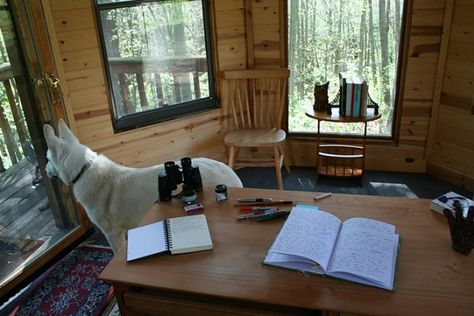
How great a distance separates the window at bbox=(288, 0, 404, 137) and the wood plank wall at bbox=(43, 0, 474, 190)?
0.12m

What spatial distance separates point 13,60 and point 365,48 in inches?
102

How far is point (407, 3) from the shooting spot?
2.97 metres

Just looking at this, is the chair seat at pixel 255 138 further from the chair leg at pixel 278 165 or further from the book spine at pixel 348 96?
the book spine at pixel 348 96

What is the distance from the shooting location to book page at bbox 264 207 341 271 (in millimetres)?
1168

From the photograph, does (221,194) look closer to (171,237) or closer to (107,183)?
(171,237)

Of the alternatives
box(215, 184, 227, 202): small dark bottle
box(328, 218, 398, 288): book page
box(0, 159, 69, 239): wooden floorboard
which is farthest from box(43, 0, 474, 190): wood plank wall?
box(328, 218, 398, 288): book page

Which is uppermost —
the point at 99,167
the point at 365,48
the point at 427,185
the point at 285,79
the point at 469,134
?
the point at 365,48

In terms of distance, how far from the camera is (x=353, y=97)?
3.00 metres

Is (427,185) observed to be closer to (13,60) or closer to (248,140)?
(248,140)

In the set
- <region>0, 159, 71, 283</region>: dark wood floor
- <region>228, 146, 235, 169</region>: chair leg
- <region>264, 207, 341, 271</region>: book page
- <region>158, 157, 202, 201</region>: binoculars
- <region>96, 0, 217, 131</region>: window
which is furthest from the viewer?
<region>228, 146, 235, 169</region>: chair leg

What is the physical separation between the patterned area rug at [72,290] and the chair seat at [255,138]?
125 centimetres

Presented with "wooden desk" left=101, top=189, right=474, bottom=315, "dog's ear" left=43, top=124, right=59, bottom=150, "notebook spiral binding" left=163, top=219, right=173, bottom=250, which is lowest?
"wooden desk" left=101, top=189, right=474, bottom=315

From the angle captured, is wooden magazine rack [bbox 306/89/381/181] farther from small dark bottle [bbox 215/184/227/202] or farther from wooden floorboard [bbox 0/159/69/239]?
wooden floorboard [bbox 0/159/69/239]

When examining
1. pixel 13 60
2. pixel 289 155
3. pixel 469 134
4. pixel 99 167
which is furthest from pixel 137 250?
pixel 469 134
